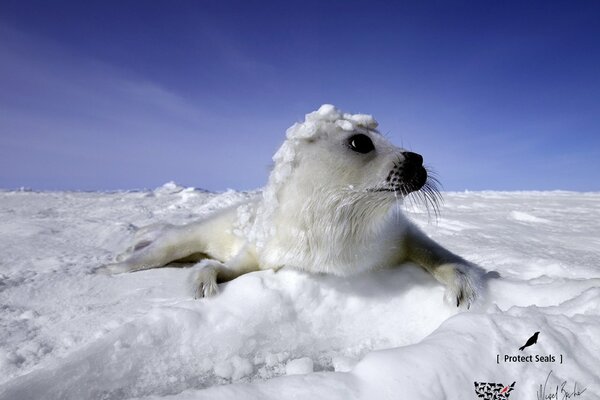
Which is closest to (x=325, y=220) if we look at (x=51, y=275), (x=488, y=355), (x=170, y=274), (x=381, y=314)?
(x=381, y=314)

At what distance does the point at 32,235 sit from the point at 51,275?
4.67 feet

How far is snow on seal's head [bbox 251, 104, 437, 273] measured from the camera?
1.95 m

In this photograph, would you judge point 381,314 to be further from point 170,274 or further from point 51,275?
point 51,275

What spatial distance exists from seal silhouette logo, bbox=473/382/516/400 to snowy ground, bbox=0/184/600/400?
0.6 inches

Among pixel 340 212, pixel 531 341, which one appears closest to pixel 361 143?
pixel 340 212

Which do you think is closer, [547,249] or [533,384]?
[533,384]

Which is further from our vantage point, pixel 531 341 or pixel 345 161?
pixel 345 161

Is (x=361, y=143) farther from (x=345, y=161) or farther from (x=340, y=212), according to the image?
(x=340, y=212)

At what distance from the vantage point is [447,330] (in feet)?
A: 4.09

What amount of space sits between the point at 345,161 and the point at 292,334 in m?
0.93
